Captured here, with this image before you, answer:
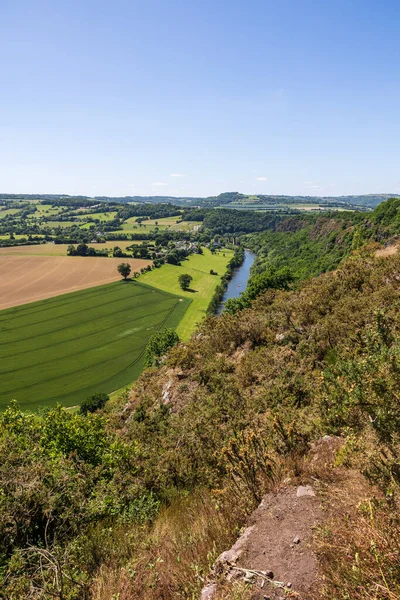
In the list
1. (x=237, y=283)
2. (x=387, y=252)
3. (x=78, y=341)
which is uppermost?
(x=387, y=252)

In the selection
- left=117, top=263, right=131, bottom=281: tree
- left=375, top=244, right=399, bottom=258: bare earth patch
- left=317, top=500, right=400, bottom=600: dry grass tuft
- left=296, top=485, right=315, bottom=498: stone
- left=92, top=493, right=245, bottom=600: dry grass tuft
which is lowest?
left=117, top=263, right=131, bottom=281: tree

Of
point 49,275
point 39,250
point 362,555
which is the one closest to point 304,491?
point 362,555

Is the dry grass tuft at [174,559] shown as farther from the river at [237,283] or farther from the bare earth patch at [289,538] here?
the river at [237,283]

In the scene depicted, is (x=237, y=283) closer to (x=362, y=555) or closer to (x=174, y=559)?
(x=174, y=559)

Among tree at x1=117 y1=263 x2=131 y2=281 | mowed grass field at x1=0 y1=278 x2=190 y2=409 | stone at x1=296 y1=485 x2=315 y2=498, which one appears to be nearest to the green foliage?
mowed grass field at x1=0 y1=278 x2=190 y2=409

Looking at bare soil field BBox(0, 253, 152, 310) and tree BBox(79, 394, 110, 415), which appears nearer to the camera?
tree BBox(79, 394, 110, 415)

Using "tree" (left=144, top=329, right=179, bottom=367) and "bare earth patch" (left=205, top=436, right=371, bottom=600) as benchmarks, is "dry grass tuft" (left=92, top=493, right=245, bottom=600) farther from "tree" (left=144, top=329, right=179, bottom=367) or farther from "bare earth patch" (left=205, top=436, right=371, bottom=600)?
"tree" (left=144, top=329, right=179, bottom=367)

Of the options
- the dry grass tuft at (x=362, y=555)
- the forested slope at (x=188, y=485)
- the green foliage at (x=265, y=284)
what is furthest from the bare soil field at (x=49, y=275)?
the dry grass tuft at (x=362, y=555)

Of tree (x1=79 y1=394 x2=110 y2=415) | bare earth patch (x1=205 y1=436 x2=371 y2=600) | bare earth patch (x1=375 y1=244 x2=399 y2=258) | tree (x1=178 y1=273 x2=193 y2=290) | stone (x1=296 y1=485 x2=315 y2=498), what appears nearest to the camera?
bare earth patch (x1=205 y1=436 x2=371 y2=600)
